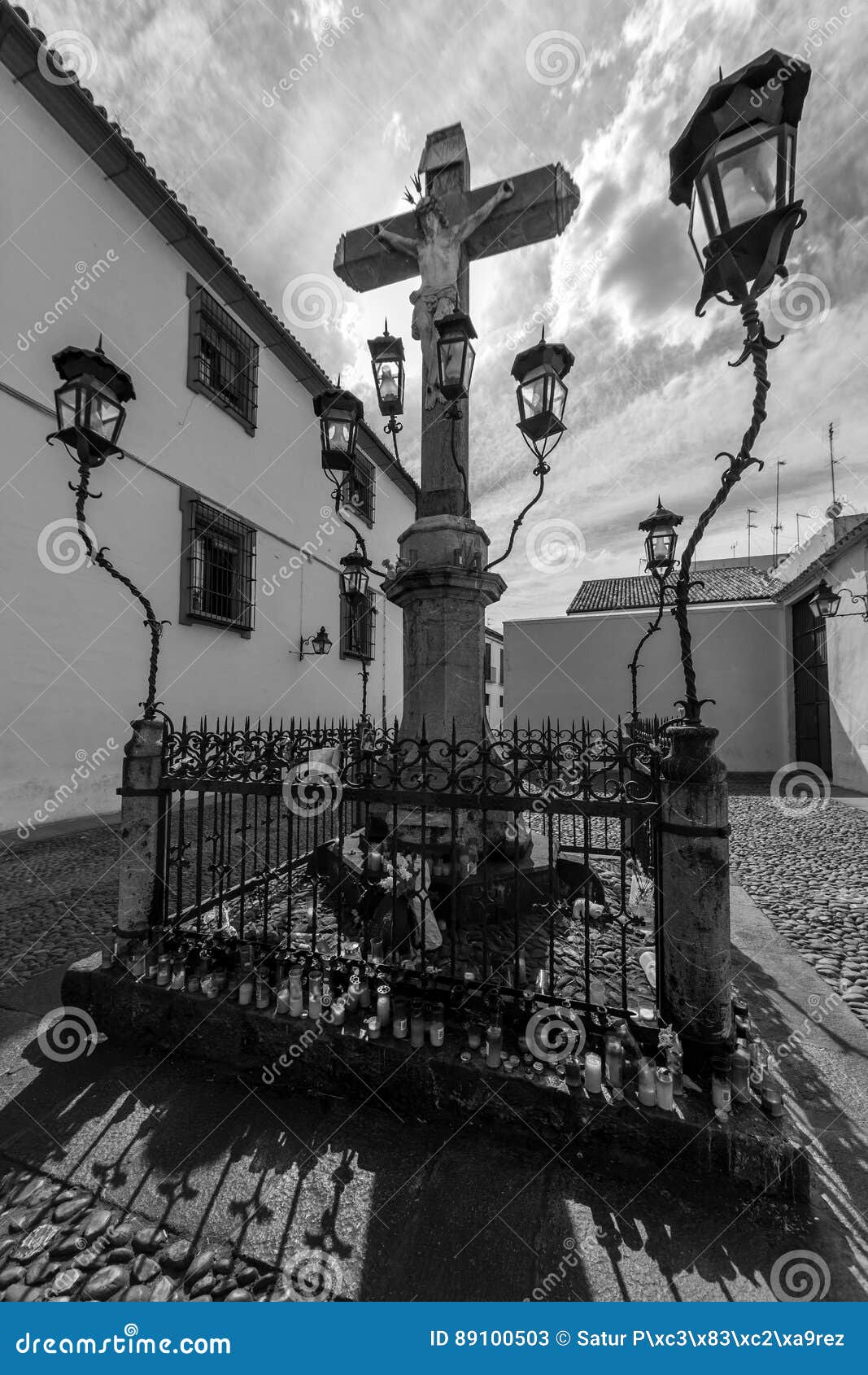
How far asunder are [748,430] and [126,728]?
302 inches

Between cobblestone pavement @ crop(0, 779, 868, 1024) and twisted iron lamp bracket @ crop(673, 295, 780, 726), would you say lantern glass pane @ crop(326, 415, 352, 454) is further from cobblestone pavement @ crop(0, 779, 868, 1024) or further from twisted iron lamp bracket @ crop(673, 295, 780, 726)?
cobblestone pavement @ crop(0, 779, 868, 1024)

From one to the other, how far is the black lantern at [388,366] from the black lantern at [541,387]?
138 centimetres

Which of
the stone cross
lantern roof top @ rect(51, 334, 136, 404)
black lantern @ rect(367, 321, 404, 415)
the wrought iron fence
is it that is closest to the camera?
the wrought iron fence

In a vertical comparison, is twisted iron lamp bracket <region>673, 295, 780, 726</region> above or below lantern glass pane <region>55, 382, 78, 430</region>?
below

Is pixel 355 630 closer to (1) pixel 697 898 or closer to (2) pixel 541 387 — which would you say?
(2) pixel 541 387

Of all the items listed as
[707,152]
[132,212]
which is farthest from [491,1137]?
[132,212]

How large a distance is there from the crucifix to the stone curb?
81.0 inches

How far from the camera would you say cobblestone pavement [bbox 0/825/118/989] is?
3439 millimetres

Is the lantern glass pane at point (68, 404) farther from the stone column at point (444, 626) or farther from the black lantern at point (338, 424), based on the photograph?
the stone column at point (444, 626)

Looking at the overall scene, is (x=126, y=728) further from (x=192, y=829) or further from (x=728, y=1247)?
(x=728, y=1247)

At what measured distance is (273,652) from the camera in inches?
416

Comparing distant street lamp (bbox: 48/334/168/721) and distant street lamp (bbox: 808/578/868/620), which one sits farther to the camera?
distant street lamp (bbox: 808/578/868/620)

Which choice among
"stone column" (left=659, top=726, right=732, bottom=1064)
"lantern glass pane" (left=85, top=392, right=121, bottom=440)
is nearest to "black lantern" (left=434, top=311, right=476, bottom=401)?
"lantern glass pane" (left=85, top=392, right=121, bottom=440)

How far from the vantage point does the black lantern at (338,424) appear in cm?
444
